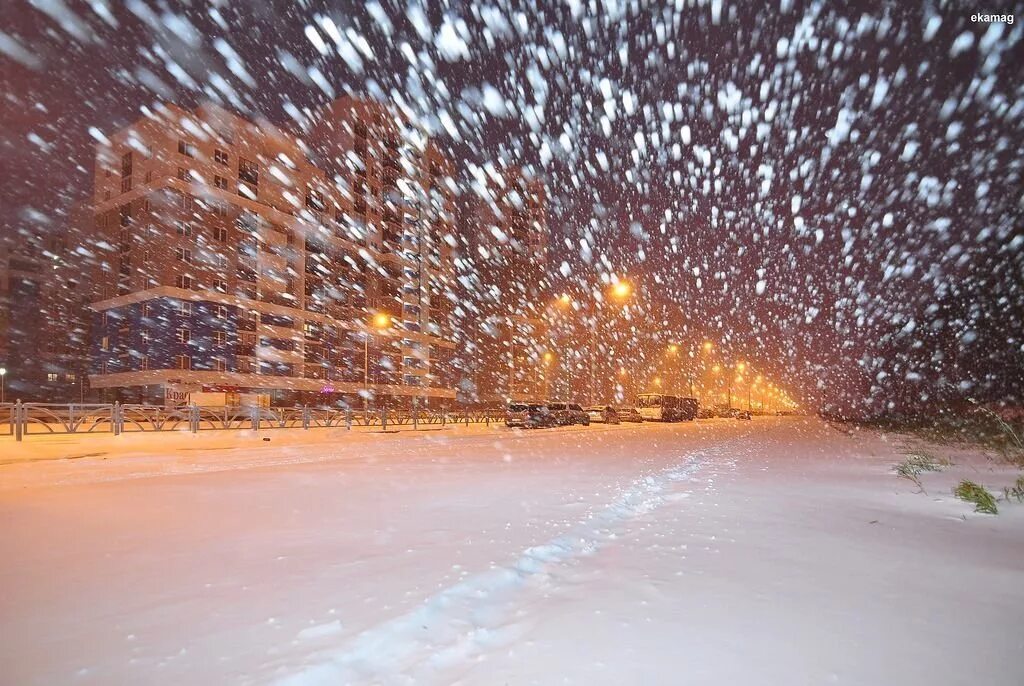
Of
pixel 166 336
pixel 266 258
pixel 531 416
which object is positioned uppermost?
pixel 266 258

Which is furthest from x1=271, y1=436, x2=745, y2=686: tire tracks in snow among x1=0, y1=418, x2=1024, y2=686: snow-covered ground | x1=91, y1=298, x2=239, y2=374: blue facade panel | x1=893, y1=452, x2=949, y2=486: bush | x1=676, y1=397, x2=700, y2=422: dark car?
x1=676, y1=397, x2=700, y2=422: dark car

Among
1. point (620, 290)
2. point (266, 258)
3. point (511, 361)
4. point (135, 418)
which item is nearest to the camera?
point (135, 418)

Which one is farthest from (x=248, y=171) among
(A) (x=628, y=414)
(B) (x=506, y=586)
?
(B) (x=506, y=586)

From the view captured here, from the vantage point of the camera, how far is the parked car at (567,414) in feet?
127

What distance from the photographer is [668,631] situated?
11.2 ft

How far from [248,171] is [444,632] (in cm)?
5411

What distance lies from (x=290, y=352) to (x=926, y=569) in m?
51.9

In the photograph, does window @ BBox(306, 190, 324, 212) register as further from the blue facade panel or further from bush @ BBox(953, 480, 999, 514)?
bush @ BBox(953, 480, 999, 514)

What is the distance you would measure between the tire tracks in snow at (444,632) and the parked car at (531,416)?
29.1 meters

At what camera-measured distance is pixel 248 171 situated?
5131 cm

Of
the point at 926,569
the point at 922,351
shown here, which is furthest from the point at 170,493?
the point at 922,351

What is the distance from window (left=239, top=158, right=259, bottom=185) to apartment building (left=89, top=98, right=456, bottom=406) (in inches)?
4.0

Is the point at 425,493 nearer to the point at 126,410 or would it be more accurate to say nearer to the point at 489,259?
the point at 126,410

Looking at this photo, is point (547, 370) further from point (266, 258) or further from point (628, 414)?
point (266, 258)
